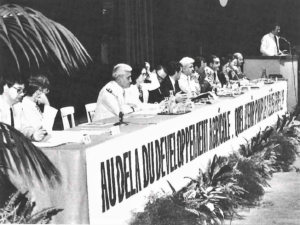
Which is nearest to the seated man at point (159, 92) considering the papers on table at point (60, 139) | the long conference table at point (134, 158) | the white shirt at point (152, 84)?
the white shirt at point (152, 84)

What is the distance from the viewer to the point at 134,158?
3689mm

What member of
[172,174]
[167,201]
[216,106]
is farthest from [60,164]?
[216,106]

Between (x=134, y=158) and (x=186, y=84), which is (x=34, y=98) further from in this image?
(x=186, y=84)

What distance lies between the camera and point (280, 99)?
848 cm

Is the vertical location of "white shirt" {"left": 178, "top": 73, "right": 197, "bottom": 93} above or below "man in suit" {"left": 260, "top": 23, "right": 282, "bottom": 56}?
below

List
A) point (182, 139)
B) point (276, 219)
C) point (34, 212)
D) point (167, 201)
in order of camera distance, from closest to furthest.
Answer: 1. point (34, 212)
2. point (167, 201)
3. point (276, 219)
4. point (182, 139)

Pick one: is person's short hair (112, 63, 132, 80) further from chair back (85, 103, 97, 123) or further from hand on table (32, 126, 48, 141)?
hand on table (32, 126, 48, 141)

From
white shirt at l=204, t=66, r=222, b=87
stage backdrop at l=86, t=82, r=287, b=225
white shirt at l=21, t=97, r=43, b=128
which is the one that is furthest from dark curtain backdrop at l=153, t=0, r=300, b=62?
white shirt at l=21, t=97, r=43, b=128

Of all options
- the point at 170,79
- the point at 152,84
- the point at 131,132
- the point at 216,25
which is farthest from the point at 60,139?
the point at 216,25

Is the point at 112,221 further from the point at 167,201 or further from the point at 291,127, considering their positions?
the point at 291,127

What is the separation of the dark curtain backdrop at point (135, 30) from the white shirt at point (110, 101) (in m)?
3.57

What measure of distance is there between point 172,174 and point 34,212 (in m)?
1.50

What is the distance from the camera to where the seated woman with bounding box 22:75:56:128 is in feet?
12.7

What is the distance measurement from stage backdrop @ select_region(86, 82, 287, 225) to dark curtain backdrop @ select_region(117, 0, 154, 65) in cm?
270
